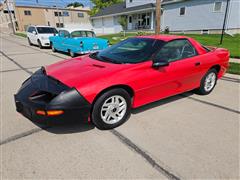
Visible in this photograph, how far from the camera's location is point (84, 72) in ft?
10.1

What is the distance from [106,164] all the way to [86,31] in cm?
917

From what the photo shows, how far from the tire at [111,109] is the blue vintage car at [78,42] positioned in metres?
6.46

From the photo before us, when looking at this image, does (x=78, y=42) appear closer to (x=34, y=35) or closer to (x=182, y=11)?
(x=34, y=35)

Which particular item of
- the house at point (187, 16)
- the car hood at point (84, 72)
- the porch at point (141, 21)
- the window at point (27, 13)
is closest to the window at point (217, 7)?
the house at point (187, 16)

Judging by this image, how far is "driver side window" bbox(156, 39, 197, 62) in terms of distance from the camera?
361cm

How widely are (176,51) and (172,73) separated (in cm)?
54

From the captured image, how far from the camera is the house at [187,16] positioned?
60.5ft

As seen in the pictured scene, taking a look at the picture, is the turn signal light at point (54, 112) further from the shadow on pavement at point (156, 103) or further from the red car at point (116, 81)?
the shadow on pavement at point (156, 103)

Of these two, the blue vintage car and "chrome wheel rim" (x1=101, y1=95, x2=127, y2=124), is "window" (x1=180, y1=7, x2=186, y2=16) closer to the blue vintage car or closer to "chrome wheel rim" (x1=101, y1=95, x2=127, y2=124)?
the blue vintage car

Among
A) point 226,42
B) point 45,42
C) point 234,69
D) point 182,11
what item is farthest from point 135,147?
point 182,11

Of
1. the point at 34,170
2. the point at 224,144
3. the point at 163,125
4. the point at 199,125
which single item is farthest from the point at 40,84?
the point at 224,144

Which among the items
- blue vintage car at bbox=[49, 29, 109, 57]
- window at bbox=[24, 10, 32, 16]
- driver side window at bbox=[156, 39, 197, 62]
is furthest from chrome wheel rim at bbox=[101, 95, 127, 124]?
window at bbox=[24, 10, 32, 16]

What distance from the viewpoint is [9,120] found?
346 cm

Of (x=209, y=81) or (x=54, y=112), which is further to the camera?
(x=209, y=81)
